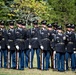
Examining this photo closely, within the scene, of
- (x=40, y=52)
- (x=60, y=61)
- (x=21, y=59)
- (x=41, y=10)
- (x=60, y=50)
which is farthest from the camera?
(x=41, y=10)

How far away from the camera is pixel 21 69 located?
13656 millimetres

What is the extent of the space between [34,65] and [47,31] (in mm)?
1809

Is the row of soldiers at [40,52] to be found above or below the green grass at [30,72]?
above

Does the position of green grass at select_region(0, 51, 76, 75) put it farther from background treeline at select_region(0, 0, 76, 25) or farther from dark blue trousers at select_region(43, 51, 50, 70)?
background treeline at select_region(0, 0, 76, 25)

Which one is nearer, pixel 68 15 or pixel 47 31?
pixel 47 31

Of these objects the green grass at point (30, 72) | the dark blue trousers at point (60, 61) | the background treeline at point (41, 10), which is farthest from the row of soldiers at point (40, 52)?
the background treeline at point (41, 10)

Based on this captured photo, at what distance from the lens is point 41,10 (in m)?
31.0

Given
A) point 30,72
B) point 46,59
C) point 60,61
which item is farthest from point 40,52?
point 30,72

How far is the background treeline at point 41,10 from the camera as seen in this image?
94.4 feet

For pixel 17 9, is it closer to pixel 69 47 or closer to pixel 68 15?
pixel 68 15

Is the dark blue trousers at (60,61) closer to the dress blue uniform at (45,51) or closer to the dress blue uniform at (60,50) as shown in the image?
the dress blue uniform at (60,50)

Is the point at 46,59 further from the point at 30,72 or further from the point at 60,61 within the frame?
the point at 30,72

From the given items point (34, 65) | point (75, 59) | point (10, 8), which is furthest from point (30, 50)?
point (10, 8)

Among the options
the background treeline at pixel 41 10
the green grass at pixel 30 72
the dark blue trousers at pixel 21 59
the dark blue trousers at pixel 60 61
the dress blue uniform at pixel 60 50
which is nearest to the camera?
the green grass at pixel 30 72
